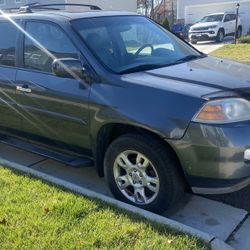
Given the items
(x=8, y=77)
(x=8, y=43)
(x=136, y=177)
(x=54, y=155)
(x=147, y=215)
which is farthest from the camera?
(x=8, y=43)

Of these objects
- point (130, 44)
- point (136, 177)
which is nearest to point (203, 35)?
point (130, 44)

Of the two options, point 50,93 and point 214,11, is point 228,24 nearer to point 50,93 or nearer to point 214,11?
point 214,11

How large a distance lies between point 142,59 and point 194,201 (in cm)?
149

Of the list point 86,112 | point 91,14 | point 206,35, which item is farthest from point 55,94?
point 206,35

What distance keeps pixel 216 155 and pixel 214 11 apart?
34234mm

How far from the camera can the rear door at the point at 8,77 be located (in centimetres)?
479

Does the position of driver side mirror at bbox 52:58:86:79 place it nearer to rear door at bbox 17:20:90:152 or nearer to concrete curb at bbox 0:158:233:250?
rear door at bbox 17:20:90:152

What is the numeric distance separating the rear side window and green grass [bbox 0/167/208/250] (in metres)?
1.63

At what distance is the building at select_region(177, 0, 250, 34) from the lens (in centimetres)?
3291

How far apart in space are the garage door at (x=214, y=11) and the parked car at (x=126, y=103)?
97.4 feet

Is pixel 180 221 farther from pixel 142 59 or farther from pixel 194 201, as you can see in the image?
pixel 142 59

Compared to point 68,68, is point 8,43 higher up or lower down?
higher up

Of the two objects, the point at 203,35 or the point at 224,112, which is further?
the point at 203,35

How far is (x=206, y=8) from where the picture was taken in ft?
117
